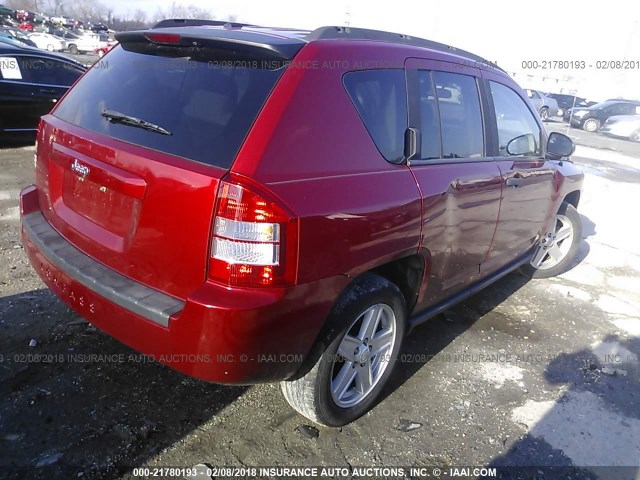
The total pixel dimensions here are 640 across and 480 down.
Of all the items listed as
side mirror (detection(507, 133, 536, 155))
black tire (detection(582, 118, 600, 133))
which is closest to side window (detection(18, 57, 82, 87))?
side mirror (detection(507, 133, 536, 155))

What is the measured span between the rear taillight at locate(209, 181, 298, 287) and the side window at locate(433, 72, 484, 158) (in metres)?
1.39

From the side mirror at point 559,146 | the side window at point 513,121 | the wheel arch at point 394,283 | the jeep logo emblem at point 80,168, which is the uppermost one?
the side window at point 513,121

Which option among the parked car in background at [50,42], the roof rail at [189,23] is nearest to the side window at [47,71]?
the roof rail at [189,23]

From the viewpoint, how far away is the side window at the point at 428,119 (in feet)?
8.95

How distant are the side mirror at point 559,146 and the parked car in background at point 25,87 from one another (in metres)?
7.07

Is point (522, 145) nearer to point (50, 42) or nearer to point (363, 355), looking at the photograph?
point (363, 355)

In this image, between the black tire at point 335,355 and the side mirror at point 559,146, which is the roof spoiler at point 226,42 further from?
the side mirror at point 559,146

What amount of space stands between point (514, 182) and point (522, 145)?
1.57 ft

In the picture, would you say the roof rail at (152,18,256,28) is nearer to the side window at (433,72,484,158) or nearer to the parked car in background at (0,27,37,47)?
the side window at (433,72,484,158)

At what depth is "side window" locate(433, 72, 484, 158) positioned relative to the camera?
293cm

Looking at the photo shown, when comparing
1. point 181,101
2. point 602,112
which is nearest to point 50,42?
point 602,112

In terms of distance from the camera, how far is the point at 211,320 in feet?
6.15

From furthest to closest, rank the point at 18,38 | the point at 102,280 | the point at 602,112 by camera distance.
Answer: the point at 602,112, the point at 18,38, the point at 102,280

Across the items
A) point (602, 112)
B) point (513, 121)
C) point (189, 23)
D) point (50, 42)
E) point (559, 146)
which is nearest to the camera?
point (189, 23)
